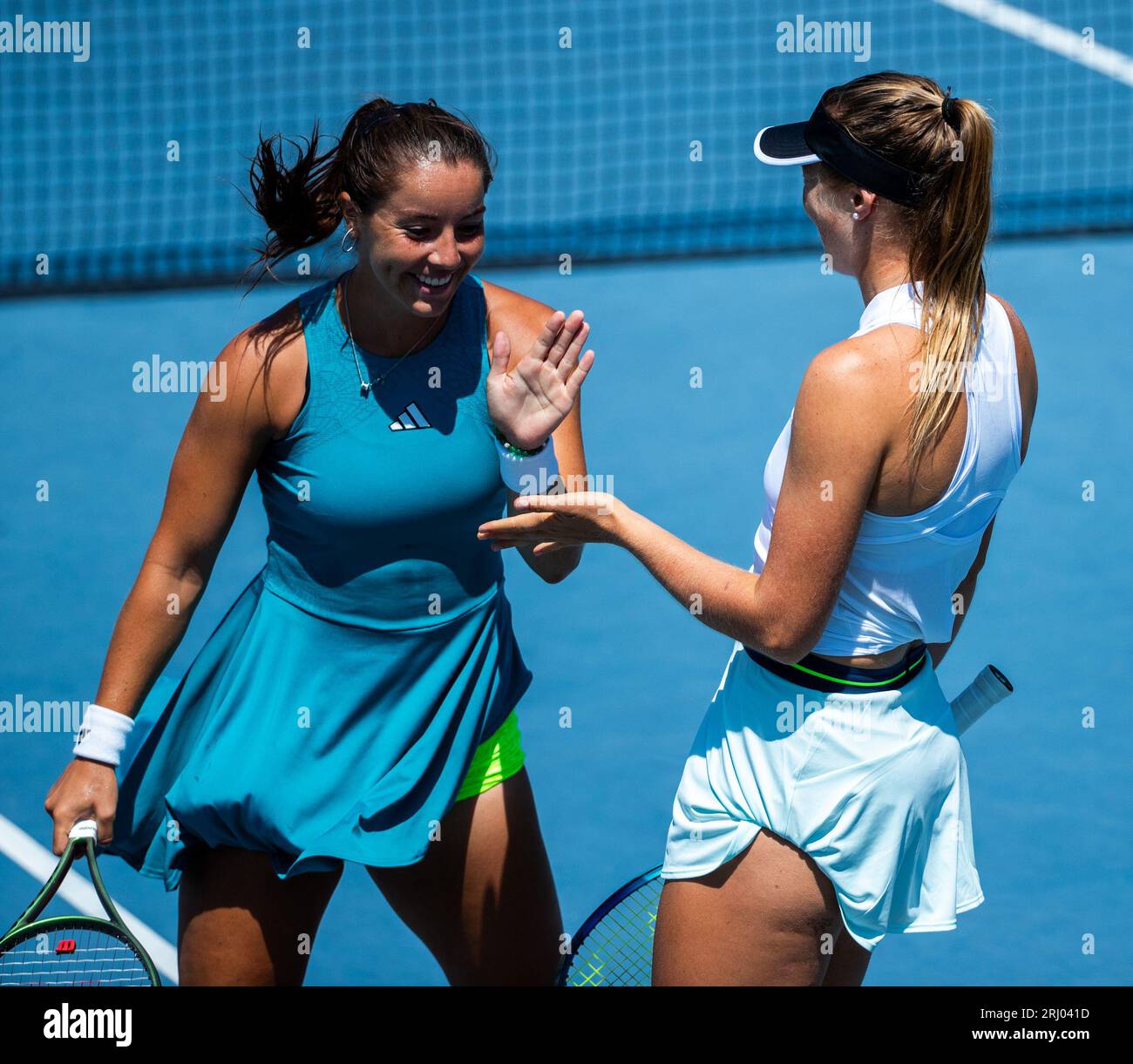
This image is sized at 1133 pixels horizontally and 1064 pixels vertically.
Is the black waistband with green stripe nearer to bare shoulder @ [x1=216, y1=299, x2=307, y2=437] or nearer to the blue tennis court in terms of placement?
bare shoulder @ [x1=216, y1=299, x2=307, y2=437]

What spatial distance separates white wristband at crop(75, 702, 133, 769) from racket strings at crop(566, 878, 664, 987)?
1057 mm

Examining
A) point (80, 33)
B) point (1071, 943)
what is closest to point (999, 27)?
point (80, 33)

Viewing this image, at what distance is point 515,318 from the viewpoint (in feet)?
11.2

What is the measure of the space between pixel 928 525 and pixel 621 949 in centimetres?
136

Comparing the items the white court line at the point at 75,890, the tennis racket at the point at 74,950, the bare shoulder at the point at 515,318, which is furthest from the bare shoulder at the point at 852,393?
the white court line at the point at 75,890

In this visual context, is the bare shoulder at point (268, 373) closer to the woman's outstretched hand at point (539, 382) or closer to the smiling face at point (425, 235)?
the smiling face at point (425, 235)

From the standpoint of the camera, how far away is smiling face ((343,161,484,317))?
3.09 metres

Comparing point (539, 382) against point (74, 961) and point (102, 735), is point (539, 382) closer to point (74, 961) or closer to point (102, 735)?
point (102, 735)

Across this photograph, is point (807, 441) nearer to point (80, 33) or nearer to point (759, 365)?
point (759, 365)

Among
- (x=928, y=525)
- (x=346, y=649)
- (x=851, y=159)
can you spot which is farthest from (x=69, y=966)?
(x=851, y=159)

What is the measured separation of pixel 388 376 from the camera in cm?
323

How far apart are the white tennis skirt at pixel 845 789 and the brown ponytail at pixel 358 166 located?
116 centimetres

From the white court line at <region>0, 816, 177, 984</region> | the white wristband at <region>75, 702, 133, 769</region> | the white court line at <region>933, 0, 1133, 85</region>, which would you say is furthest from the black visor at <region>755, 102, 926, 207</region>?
the white court line at <region>933, 0, 1133, 85</region>

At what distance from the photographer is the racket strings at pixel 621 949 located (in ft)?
11.5
